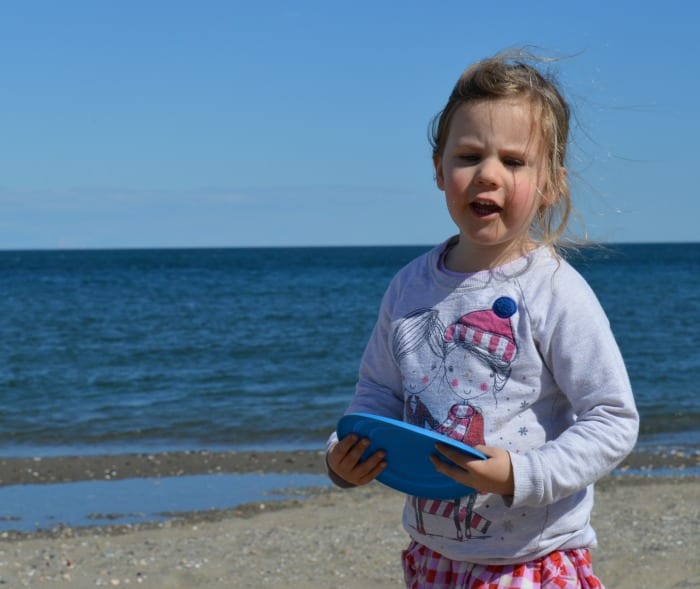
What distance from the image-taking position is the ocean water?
11766 mm

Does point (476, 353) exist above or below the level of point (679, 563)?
above

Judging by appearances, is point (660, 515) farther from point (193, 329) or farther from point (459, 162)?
point (193, 329)

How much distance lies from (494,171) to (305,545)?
187 inches

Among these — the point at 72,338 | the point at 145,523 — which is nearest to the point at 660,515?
the point at 145,523

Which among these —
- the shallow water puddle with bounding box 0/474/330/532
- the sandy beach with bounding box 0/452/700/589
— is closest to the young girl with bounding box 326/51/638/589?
the sandy beach with bounding box 0/452/700/589

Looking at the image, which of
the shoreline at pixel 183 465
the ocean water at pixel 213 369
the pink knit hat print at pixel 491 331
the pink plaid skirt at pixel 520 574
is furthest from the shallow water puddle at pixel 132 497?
the pink knit hat print at pixel 491 331

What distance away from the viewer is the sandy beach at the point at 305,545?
577 cm

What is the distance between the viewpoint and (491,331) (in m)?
2.28

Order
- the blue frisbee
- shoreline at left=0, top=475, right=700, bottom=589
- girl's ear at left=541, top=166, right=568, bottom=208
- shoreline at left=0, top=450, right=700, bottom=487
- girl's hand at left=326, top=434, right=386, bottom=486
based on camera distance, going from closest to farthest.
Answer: the blue frisbee → girl's hand at left=326, top=434, right=386, bottom=486 → girl's ear at left=541, top=166, right=568, bottom=208 → shoreline at left=0, top=475, right=700, bottom=589 → shoreline at left=0, top=450, right=700, bottom=487

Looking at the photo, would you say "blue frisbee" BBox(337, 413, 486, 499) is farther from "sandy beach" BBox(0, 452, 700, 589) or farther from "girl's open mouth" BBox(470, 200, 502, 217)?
"sandy beach" BBox(0, 452, 700, 589)

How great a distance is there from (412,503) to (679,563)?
149 inches

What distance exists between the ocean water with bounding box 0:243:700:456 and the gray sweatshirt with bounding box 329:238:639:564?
44cm

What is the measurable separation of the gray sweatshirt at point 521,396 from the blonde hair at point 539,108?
11 cm

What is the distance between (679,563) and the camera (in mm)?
5680
